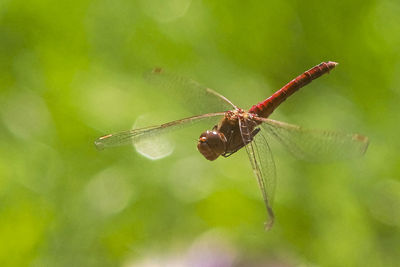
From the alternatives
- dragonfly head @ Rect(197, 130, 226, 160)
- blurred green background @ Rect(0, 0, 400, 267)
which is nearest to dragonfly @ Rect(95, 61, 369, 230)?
dragonfly head @ Rect(197, 130, 226, 160)

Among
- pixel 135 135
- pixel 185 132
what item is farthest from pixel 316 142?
pixel 185 132

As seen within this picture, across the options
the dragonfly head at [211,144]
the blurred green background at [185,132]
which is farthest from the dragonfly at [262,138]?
the blurred green background at [185,132]

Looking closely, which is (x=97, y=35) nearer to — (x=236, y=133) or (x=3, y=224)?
(x=3, y=224)

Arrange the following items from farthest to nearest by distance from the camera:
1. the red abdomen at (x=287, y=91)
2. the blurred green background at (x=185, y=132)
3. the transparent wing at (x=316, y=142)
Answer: the blurred green background at (x=185, y=132) → the red abdomen at (x=287, y=91) → the transparent wing at (x=316, y=142)

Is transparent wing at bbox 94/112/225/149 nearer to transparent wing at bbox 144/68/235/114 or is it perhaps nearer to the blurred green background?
transparent wing at bbox 144/68/235/114

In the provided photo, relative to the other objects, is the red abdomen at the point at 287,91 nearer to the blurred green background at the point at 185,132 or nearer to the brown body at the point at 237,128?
the brown body at the point at 237,128

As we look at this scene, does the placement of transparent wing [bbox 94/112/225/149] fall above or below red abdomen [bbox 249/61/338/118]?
below

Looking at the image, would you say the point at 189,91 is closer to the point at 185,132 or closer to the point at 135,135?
the point at 135,135

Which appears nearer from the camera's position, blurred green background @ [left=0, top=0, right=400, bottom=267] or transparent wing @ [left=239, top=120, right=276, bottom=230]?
transparent wing @ [left=239, top=120, right=276, bottom=230]
